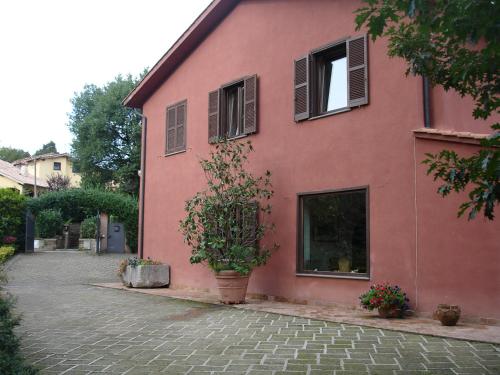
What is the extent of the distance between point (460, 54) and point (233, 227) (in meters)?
6.14

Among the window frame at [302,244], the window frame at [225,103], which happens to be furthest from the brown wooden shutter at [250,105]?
the window frame at [302,244]

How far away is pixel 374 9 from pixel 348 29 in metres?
5.62

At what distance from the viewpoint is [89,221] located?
23125 mm

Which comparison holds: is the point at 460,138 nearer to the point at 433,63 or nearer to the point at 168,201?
the point at 433,63

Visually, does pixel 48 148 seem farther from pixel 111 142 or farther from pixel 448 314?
pixel 448 314

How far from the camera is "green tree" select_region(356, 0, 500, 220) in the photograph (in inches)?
115

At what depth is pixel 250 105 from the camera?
34.2ft

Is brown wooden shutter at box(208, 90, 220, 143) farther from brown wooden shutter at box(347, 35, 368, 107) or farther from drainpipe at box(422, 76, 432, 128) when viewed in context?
drainpipe at box(422, 76, 432, 128)

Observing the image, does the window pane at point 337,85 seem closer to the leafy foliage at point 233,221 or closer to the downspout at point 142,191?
the leafy foliage at point 233,221

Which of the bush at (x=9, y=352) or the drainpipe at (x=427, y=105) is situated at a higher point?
the drainpipe at (x=427, y=105)

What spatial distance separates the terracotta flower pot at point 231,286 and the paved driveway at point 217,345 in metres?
0.42

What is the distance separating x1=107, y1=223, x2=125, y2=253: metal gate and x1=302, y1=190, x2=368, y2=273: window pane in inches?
597

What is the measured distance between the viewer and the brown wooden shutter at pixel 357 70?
326 inches

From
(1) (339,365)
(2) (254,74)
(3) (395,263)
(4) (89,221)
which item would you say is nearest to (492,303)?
(3) (395,263)
